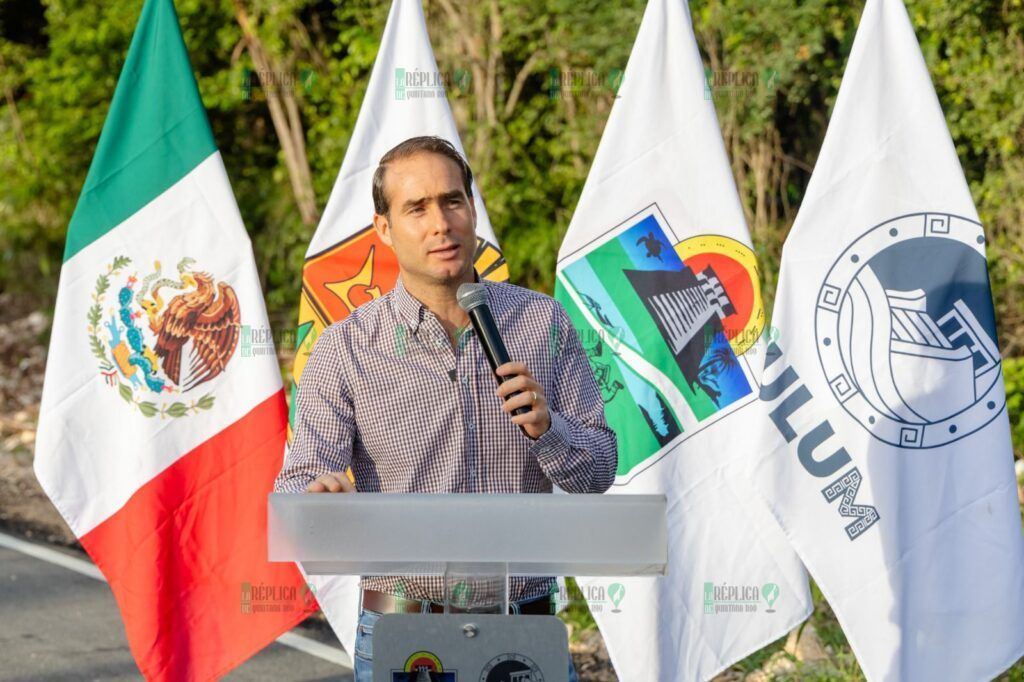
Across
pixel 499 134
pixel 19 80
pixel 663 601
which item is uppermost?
pixel 19 80

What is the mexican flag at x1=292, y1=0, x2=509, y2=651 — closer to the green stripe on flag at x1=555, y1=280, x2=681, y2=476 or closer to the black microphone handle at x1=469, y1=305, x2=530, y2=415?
the green stripe on flag at x1=555, y1=280, x2=681, y2=476

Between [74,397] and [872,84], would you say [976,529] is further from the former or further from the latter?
[74,397]

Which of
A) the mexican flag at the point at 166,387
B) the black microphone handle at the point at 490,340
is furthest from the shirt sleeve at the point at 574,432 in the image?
the mexican flag at the point at 166,387

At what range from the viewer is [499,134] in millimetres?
10492

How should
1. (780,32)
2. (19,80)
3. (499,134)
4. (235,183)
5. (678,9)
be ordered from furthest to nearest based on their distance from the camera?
(19,80), (235,183), (499,134), (780,32), (678,9)

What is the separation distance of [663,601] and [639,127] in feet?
5.76

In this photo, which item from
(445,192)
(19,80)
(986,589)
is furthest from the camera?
(19,80)

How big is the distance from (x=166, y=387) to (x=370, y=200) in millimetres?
1039

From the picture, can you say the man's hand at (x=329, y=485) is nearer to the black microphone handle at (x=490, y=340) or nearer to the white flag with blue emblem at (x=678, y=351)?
the black microphone handle at (x=490, y=340)

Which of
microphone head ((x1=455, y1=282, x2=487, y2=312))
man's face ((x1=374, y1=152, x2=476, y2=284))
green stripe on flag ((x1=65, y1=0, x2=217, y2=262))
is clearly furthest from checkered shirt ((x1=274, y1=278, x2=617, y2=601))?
green stripe on flag ((x1=65, y1=0, x2=217, y2=262))

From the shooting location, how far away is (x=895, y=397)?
487cm

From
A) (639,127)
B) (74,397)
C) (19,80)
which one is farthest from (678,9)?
(19,80)

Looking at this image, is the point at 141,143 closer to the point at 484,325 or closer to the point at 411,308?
the point at 411,308

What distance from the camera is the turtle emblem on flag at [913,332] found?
482 cm
